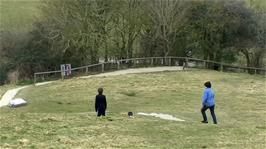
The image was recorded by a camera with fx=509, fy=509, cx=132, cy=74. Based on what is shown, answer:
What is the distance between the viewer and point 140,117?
72.1 ft

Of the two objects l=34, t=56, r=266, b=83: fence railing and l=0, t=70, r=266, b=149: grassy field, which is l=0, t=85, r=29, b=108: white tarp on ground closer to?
l=0, t=70, r=266, b=149: grassy field

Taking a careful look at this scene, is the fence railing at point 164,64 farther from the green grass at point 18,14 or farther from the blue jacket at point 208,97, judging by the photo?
the blue jacket at point 208,97

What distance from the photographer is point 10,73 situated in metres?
49.2

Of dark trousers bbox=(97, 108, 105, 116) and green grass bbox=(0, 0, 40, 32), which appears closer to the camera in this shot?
dark trousers bbox=(97, 108, 105, 116)

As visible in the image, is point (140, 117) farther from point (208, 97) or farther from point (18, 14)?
point (18, 14)

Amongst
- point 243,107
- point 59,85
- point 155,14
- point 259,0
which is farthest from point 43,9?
point 243,107

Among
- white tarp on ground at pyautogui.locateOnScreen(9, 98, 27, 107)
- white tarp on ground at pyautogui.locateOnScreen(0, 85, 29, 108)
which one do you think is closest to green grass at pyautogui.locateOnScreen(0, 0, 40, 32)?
white tarp on ground at pyautogui.locateOnScreen(0, 85, 29, 108)

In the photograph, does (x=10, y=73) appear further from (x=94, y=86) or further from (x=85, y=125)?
(x=85, y=125)

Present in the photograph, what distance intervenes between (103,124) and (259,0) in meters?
39.4

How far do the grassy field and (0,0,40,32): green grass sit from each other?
2070cm

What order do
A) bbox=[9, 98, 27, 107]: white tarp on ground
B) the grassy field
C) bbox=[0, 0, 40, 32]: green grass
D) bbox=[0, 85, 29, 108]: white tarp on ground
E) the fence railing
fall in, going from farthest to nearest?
bbox=[0, 0, 40, 32]: green grass
the fence railing
bbox=[0, 85, 29, 108]: white tarp on ground
bbox=[9, 98, 27, 107]: white tarp on ground
the grassy field

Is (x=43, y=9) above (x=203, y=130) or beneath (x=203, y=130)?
above

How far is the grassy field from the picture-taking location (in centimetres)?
→ 1502

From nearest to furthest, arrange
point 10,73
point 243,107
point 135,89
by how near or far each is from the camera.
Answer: point 243,107 < point 135,89 < point 10,73
